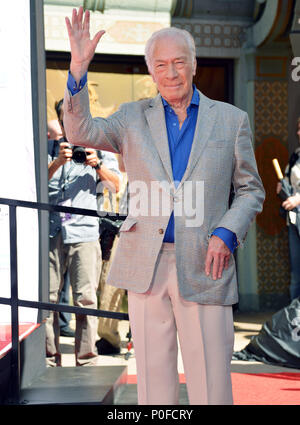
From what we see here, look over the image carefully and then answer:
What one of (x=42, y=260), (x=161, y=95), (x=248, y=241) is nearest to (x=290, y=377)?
(x=42, y=260)

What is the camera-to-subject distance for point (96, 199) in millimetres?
4676

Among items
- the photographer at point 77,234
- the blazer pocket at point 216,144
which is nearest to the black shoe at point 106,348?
the photographer at point 77,234

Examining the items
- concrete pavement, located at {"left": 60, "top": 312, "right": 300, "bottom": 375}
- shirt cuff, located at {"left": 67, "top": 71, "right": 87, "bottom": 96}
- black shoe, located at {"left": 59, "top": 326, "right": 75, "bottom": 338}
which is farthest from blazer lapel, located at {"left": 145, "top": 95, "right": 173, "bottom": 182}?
black shoe, located at {"left": 59, "top": 326, "right": 75, "bottom": 338}

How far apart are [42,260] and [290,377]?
184 cm

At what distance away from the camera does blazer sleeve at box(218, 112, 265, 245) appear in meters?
2.24

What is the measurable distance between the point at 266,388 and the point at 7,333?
66.2 inches

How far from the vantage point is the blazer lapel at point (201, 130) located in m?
2.23

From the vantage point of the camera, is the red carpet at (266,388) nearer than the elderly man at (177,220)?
No

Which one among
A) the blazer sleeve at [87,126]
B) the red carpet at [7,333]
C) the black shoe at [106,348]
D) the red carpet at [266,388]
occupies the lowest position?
the black shoe at [106,348]

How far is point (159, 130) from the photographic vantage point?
2.28 meters

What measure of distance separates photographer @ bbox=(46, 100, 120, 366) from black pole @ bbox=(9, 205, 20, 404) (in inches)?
47.2

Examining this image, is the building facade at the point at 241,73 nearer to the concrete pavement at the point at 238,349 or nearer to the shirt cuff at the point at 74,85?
the concrete pavement at the point at 238,349

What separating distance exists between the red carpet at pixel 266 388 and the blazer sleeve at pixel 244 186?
Answer: 1971 millimetres
